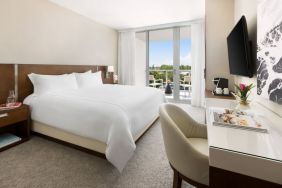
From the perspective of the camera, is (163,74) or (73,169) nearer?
(73,169)

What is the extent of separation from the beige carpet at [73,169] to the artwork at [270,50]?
116cm

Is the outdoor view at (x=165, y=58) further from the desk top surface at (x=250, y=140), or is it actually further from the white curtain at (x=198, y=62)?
the desk top surface at (x=250, y=140)

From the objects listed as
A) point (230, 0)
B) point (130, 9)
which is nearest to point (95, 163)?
point (130, 9)

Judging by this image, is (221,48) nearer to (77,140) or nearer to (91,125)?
(91,125)

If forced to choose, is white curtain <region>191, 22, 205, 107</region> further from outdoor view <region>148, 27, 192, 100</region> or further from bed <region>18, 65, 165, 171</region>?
bed <region>18, 65, 165, 171</region>

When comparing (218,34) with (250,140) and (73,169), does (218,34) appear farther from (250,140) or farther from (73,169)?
(73,169)

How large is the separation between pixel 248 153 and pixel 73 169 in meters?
1.76

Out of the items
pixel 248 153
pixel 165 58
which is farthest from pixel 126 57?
pixel 248 153

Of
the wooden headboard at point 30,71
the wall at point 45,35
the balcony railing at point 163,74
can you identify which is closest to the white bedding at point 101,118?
the wooden headboard at point 30,71

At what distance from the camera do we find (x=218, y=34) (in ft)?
9.73

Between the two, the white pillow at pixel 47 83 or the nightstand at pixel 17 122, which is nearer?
the nightstand at pixel 17 122

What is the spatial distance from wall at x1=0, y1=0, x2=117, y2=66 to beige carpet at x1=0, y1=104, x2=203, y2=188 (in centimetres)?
166

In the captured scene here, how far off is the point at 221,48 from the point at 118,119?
2.52m

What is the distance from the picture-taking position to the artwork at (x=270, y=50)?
3.19 ft
